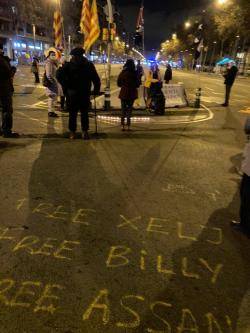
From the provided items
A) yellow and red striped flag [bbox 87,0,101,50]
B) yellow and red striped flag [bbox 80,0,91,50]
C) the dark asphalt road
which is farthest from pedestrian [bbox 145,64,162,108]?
the dark asphalt road

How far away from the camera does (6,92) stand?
8.29 m

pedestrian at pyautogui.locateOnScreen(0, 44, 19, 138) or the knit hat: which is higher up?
the knit hat

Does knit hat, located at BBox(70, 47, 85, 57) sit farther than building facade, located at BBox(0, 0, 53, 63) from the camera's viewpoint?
No

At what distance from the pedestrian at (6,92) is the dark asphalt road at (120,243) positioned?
1071 millimetres

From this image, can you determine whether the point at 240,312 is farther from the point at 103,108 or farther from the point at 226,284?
the point at 103,108

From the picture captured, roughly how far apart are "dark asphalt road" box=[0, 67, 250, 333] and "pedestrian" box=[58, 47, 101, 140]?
1148 millimetres

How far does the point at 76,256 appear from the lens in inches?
147

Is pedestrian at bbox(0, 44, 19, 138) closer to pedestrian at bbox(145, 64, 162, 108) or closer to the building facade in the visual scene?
pedestrian at bbox(145, 64, 162, 108)

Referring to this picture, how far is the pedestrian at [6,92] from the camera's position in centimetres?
802

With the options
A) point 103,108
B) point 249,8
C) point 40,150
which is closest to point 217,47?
point 249,8

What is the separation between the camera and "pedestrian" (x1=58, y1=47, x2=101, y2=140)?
7965 mm

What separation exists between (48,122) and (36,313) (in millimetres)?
8424

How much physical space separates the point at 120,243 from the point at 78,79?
502 centimetres

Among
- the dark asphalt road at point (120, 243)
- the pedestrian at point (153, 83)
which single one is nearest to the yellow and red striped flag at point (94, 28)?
the pedestrian at point (153, 83)
